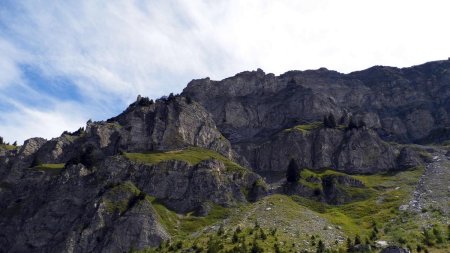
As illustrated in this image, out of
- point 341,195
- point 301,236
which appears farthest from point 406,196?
point 301,236

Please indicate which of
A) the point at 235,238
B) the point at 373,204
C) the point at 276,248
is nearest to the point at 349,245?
the point at 276,248

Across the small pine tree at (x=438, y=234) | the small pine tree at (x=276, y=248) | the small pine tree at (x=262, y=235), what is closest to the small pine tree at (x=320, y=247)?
the small pine tree at (x=276, y=248)

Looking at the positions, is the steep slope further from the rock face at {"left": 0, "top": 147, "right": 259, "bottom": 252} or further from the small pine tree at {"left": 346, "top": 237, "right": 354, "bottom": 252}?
the small pine tree at {"left": 346, "top": 237, "right": 354, "bottom": 252}

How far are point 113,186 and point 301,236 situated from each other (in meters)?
68.2

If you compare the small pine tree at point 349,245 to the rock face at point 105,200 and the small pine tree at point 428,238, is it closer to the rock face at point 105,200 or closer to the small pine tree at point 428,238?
the small pine tree at point 428,238

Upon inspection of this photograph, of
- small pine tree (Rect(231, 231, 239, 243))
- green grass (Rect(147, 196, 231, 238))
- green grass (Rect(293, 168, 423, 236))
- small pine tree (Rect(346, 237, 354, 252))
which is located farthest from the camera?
green grass (Rect(147, 196, 231, 238))

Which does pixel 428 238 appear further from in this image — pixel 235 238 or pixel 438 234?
pixel 235 238

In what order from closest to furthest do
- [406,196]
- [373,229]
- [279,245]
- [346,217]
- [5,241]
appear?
[279,245] < [373,229] < [346,217] < [406,196] < [5,241]

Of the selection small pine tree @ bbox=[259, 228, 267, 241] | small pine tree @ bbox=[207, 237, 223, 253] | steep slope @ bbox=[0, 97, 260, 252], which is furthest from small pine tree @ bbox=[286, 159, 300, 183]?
small pine tree @ bbox=[207, 237, 223, 253]

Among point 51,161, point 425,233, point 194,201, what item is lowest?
point 425,233

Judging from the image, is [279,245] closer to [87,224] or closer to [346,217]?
[346,217]

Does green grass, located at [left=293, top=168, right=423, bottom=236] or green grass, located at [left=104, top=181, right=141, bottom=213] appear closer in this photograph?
green grass, located at [left=293, top=168, right=423, bottom=236]

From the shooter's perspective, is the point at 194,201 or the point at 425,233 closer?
the point at 425,233

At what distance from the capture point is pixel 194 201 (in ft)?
522
